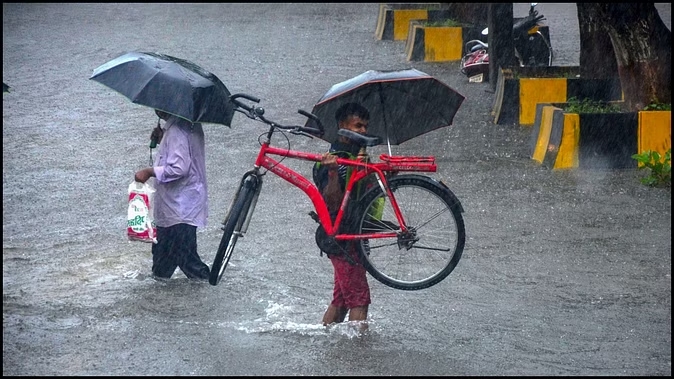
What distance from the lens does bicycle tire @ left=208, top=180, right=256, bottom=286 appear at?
250 inches

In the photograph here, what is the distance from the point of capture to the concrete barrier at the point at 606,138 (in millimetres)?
10289

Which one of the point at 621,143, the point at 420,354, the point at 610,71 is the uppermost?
the point at 610,71

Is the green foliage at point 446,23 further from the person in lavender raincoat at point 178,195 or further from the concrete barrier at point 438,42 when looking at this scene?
the person in lavender raincoat at point 178,195

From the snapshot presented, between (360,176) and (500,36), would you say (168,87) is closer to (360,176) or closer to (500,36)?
(360,176)

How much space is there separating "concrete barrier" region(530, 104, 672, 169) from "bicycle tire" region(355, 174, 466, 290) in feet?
13.9

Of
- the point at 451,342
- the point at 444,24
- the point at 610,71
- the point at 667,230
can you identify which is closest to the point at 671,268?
the point at 667,230

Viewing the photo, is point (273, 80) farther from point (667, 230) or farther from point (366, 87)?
point (366, 87)

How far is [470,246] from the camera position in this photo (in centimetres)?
810

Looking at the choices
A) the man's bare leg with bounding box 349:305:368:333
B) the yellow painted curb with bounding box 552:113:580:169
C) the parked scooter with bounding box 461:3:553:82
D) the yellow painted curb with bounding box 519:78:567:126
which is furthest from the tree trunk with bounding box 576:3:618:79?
the man's bare leg with bounding box 349:305:368:333

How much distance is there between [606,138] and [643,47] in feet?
3.44

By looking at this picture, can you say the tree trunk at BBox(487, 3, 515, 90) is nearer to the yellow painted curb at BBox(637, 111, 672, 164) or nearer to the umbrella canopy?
the yellow painted curb at BBox(637, 111, 672, 164)

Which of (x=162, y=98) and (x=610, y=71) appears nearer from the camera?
(x=162, y=98)

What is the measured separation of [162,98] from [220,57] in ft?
33.8

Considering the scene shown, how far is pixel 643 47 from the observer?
10.6 meters
